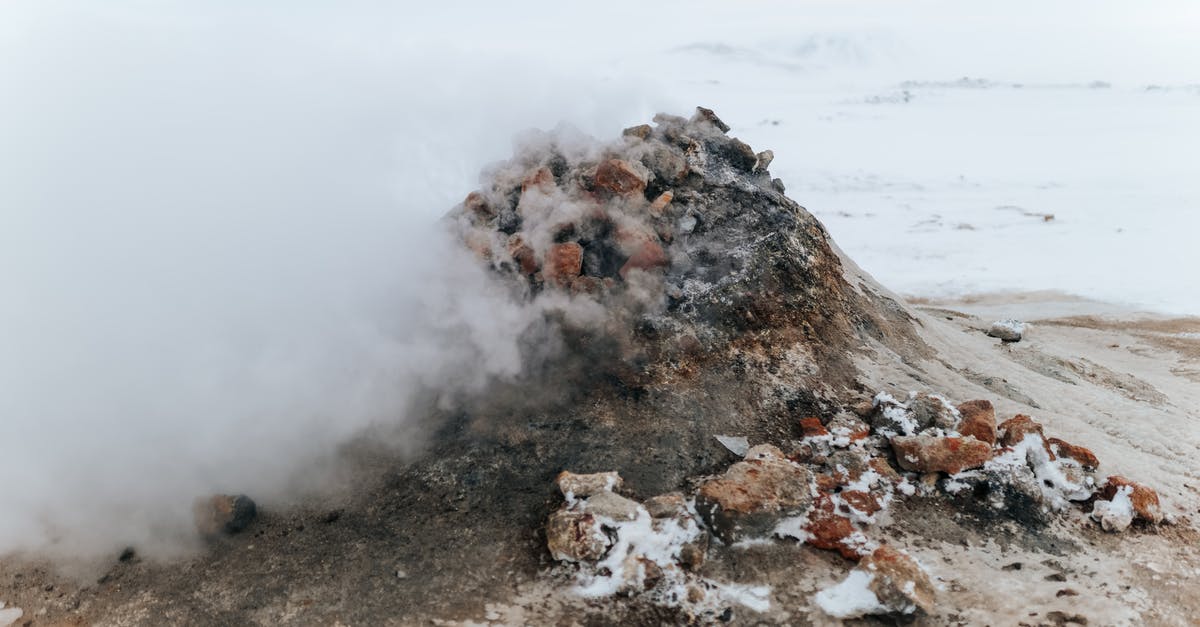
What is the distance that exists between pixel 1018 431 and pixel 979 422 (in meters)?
0.26

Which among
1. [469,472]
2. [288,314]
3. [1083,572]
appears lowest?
[1083,572]

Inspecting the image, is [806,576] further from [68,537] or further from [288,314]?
[68,537]

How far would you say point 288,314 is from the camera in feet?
18.0

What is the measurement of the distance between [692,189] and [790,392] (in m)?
1.92

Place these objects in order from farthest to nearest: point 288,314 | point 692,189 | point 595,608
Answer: point 692,189
point 288,314
point 595,608

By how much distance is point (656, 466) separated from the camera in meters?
4.80

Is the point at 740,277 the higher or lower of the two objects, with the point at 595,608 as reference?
higher

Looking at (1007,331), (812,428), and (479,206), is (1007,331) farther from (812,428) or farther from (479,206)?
(479,206)

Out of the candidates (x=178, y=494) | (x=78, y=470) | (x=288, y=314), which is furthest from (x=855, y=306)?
(x=78, y=470)

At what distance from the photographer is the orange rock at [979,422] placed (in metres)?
4.95

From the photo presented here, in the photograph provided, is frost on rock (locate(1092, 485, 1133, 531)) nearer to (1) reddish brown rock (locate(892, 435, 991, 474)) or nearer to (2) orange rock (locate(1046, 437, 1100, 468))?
(2) orange rock (locate(1046, 437, 1100, 468))

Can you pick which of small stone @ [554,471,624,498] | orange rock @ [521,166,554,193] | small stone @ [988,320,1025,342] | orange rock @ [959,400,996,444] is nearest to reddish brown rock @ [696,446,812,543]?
small stone @ [554,471,624,498]

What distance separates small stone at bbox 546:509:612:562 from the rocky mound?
0.01m

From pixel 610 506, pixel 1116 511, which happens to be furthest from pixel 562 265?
pixel 1116 511
